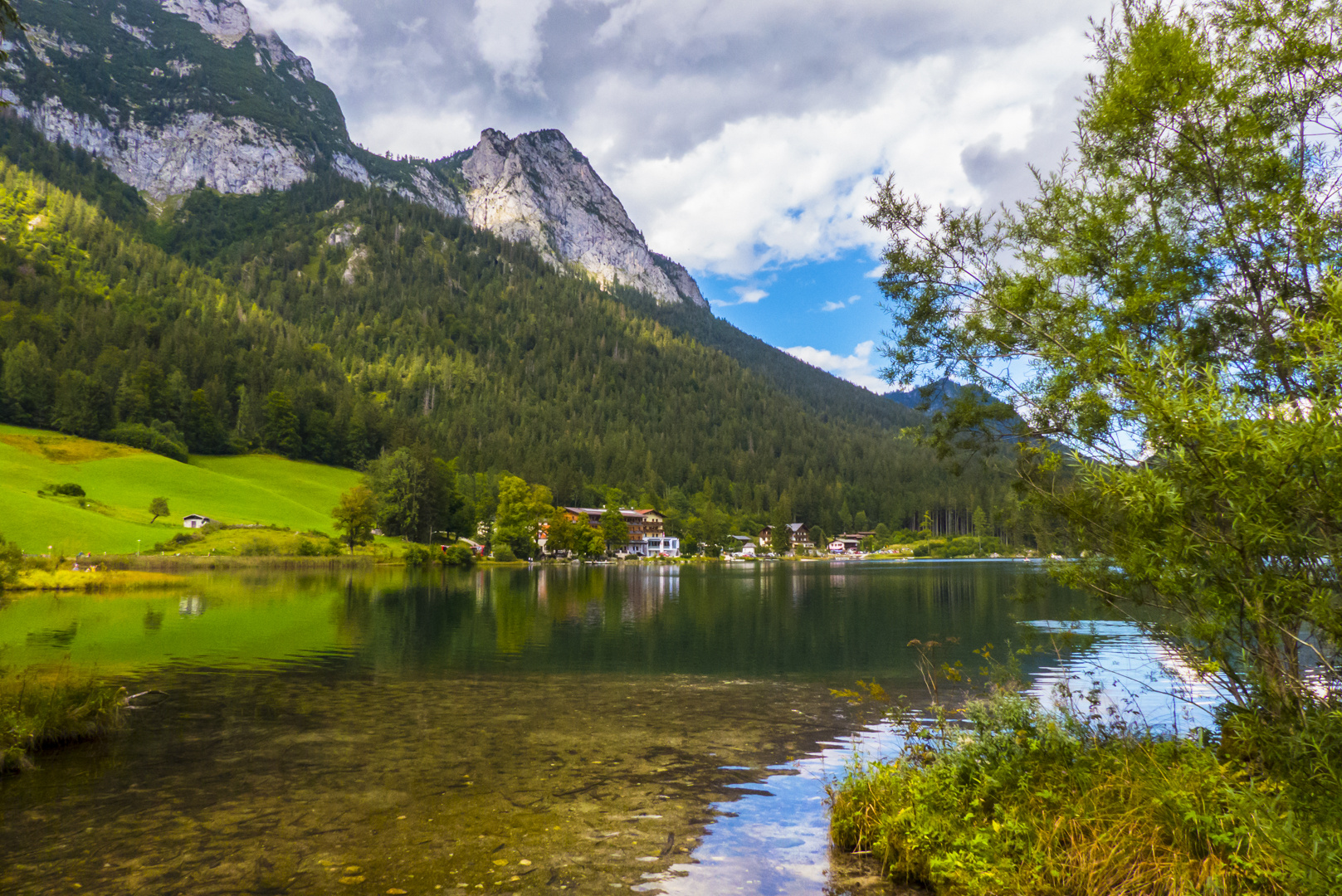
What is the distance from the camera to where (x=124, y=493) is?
87188 millimetres

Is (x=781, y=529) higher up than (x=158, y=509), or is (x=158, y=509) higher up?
(x=158, y=509)

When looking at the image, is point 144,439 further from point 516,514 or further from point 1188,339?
point 1188,339

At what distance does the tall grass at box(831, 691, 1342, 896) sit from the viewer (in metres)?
5.60

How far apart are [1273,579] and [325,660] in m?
26.5

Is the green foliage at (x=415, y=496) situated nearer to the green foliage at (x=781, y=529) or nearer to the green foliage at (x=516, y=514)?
the green foliage at (x=516, y=514)

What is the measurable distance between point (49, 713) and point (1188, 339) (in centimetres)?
1930

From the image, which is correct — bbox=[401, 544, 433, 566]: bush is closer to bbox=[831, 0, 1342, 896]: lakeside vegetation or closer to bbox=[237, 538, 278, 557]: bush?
bbox=[237, 538, 278, 557]: bush

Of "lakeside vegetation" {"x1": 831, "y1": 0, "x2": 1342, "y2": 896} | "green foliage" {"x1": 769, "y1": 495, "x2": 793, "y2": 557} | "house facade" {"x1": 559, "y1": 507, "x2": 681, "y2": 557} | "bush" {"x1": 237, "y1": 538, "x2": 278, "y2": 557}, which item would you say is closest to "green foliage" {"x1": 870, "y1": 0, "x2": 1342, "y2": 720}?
"lakeside vegetation" {"x1": 831, "y1": 0, "x2": 1342, "y2": 896}

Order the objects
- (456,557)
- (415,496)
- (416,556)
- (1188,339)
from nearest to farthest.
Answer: (1188,339), (416,556), (456,557), (415,496)

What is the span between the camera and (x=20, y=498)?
2670 inches

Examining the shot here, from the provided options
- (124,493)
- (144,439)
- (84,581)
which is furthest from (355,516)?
(144,439)

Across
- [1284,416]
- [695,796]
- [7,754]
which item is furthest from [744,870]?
[7,754]

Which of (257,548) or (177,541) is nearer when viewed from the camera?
(177,541)

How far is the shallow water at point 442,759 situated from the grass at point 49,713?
16.9 inches
